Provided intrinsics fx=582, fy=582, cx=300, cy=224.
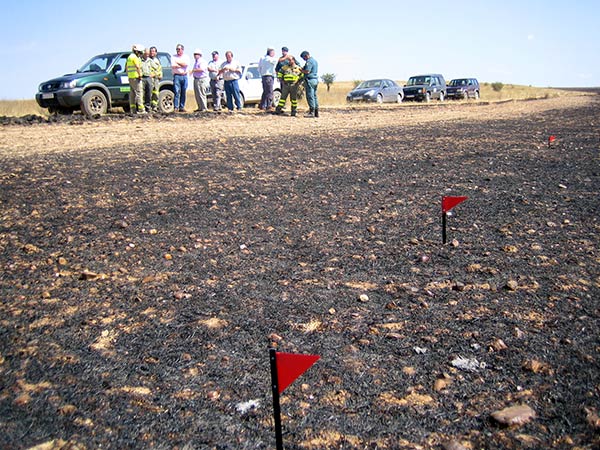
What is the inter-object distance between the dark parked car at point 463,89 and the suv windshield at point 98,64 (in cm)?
2677

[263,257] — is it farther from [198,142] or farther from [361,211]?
[198,142]

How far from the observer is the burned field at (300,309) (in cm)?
259

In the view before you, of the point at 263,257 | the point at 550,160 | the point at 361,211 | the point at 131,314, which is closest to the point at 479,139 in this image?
the point at 550,160

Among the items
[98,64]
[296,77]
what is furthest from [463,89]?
[98,64]

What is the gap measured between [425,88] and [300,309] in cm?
3197

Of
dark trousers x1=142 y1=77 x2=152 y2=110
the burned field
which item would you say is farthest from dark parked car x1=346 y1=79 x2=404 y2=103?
the burned field

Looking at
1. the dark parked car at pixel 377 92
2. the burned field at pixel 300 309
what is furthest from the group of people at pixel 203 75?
the dark parked car at pixel 377 92

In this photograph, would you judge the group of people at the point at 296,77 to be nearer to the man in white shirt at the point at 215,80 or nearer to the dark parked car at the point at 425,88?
the man in white shirt at the point at 215,80

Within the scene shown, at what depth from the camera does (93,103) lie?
16.2m

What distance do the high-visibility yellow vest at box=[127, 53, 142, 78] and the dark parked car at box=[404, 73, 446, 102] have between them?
69.6ft

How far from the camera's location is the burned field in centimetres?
259

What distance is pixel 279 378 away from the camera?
2.22 meters

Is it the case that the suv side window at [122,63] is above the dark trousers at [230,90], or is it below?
above

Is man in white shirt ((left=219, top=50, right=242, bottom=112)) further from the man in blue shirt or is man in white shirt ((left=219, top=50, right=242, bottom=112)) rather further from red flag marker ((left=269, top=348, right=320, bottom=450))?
red flag marker ((left=269, top=348, right=320, bottom=450))
